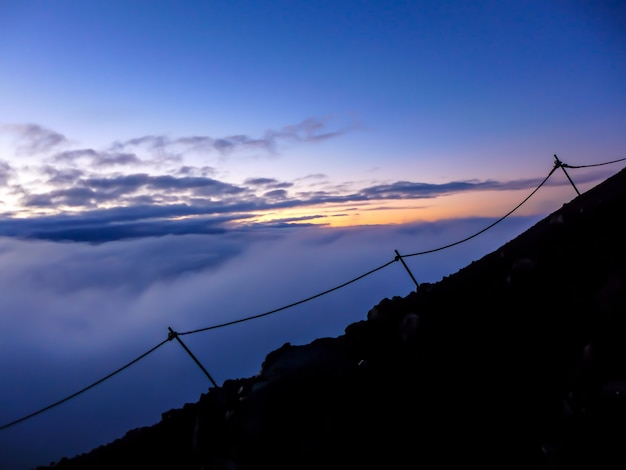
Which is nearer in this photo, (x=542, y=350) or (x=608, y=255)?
(x=542, y=350)

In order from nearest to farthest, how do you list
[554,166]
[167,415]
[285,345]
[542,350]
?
[542,350], [285,345], [167,415], [554,166]

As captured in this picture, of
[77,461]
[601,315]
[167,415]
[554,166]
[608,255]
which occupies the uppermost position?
[554,166]

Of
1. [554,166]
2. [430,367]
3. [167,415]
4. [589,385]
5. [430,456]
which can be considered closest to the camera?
[589,385]

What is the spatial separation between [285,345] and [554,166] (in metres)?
8.11

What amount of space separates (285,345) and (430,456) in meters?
2.94

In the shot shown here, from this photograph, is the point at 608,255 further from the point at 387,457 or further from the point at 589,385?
the point at 387,457

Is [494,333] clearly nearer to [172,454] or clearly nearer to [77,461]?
[172,454]

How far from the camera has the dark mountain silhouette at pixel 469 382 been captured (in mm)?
4094

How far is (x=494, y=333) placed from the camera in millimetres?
5230

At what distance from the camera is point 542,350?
479cm

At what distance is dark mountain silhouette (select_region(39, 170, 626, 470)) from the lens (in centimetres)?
409

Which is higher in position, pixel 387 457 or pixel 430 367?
pixel 430 367

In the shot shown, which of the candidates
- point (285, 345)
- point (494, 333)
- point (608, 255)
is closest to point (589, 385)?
point (494, 333)

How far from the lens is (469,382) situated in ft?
16.0
